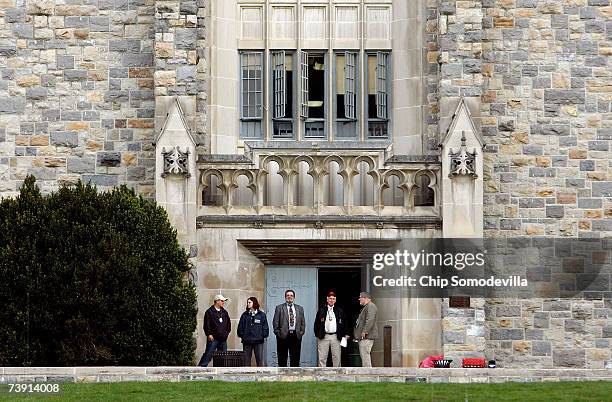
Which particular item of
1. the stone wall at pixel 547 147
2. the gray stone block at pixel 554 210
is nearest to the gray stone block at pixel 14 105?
the stone wall at pixel 547 147

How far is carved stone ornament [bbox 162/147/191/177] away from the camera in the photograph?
2984cm

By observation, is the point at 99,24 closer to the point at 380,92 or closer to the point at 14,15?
the point at 14,15

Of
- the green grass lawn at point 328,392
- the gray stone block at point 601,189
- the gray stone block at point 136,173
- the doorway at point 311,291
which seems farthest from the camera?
the gray stone block at point 601,189

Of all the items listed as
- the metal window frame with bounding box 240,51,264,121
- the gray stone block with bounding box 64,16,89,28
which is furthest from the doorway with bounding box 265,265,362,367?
the gray stone block with bounding box 64,16,89,28

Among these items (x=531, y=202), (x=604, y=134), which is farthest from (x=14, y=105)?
(x=604, y=134)

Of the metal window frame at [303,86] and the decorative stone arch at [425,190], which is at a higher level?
the metal window frame at [303,86]

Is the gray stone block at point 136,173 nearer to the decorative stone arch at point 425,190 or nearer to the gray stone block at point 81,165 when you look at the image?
the gray stone block at point 81,165

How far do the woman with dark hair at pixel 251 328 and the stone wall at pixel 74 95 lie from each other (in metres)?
3.88

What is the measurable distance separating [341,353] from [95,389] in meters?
8.20

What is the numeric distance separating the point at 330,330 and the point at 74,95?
6.99m

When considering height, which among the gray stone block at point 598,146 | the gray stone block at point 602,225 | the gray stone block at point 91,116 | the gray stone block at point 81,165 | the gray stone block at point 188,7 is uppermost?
the gray stone block at point 188,7

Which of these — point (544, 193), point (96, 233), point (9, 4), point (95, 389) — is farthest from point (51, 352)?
point (544, 193)

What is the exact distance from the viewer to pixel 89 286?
2820 centimetres

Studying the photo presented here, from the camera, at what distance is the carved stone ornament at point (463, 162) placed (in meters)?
29.9
